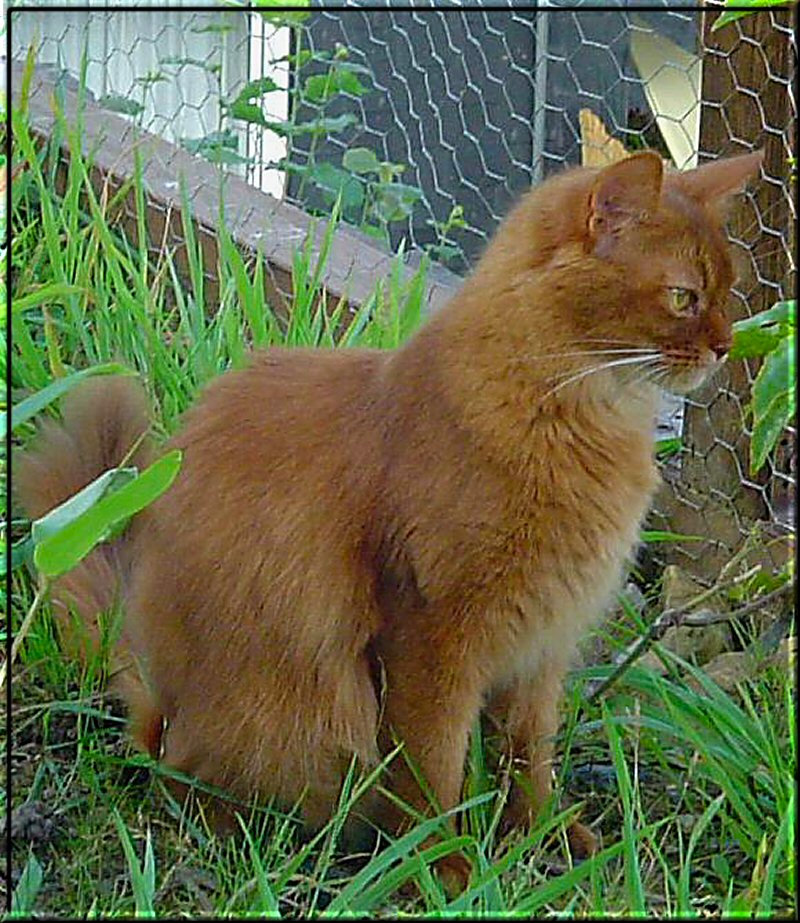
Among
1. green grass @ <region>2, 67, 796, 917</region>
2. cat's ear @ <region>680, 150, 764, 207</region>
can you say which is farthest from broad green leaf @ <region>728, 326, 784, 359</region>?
green grass @ <region>2, 67, 796, 917</region>

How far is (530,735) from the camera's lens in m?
1.86

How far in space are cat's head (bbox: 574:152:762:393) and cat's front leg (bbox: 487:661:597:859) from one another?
396 millimetres

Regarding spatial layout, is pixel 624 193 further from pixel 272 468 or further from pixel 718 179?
pixel 272 468

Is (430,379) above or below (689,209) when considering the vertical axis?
below

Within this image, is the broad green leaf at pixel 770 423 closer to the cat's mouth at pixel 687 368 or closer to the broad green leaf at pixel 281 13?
the cat's mouth at pixel 687 368

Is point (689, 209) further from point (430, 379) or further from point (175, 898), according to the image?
point (175, 898)

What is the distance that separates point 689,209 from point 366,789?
71 centimetres

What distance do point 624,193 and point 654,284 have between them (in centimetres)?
10

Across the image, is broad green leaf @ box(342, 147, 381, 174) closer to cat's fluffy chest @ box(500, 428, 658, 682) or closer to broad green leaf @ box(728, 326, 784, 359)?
cat's fluffy chest @ box(500, 428, 658, 682)

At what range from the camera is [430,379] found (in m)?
1.71

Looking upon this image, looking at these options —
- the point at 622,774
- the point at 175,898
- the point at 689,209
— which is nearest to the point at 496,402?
the point at 689,209

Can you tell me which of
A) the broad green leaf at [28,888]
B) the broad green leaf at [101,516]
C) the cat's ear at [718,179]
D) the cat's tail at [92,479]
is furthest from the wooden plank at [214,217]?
the broad green leaf at [101,516]

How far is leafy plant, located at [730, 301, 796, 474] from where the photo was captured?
118cm

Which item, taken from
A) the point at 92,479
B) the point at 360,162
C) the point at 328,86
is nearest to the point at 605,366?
the point at 92,479
